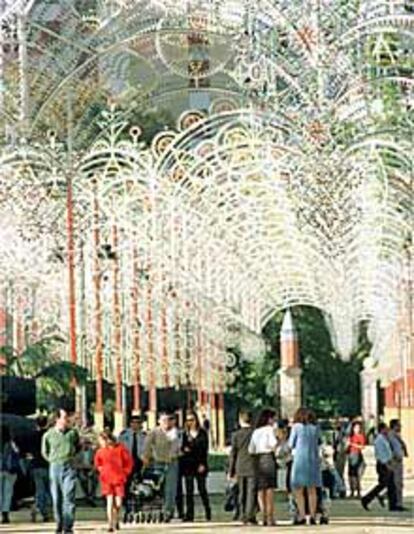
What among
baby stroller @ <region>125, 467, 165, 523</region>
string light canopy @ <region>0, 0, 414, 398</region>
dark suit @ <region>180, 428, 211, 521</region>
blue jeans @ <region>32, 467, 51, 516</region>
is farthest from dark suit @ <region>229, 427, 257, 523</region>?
string light canopy @ <region>0, 0, 414, 398</region>

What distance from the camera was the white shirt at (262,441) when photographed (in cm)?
1747

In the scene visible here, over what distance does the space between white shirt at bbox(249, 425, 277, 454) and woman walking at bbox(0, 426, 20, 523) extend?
3042mm

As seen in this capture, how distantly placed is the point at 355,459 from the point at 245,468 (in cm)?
477

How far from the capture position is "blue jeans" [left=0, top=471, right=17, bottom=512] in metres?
18.9

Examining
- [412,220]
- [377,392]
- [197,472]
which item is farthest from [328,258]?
[197,472]

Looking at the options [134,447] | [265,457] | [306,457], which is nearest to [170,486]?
[134,447]

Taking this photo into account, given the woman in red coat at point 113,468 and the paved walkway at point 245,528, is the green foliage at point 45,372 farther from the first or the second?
the woman in red coat at point 113,468

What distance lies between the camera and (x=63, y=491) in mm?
16594

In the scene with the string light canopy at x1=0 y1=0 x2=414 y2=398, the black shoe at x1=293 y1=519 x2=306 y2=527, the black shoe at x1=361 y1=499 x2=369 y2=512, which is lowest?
the black shoe at x1=293 y1=519 x2=306 y2=527

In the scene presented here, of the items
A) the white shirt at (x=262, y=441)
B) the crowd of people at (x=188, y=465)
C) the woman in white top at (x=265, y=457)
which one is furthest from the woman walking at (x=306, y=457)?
the white shirt at (x=262, y=441)

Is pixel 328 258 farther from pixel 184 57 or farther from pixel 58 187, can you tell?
pixel 184 57

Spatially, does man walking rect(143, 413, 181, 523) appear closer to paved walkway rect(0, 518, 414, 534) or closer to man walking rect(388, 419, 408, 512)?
paved walkway rect(0, 518, 414, 534)

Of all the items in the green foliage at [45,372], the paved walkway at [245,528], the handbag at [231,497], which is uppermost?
the green foliage at [45,372]

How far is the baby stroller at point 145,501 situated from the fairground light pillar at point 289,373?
12343 mm
